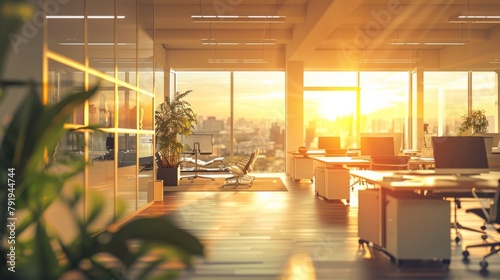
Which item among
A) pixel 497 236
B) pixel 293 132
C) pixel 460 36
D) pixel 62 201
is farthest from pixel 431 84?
pixel 62 201

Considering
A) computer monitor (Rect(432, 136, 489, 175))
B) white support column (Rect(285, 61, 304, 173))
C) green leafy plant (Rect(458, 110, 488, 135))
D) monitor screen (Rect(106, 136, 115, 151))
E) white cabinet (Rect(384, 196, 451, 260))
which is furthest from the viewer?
white support column (Rect(285, 61, 304, 173))

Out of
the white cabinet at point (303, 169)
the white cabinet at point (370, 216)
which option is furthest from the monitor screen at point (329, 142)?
the white cabinet at point (370, 216)

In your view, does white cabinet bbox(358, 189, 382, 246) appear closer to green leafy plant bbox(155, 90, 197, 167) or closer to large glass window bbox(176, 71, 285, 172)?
green leafy plant bbox(155, 90, 197, 167)

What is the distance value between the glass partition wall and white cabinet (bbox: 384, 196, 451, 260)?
101 inches

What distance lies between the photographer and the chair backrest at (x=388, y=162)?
814cm

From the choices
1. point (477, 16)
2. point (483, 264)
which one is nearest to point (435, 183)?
point (483, 264)

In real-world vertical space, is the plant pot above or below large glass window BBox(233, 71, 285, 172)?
below

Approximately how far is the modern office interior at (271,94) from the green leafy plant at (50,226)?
2.3 inches

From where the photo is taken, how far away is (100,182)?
5.90 meters

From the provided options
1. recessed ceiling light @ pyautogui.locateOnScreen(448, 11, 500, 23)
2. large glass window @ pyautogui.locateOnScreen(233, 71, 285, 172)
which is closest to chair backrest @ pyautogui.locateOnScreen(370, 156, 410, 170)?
recessed ceiling light @ pyautogui.locateOnScreen(448, 11, 500, 23)

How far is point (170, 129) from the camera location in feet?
38.2

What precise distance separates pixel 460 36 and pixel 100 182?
12.1 meters

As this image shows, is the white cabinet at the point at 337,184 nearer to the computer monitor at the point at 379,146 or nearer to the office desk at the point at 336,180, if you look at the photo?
the office desk at the point at 336,180

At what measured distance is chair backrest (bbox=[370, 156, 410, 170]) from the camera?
814 cm
